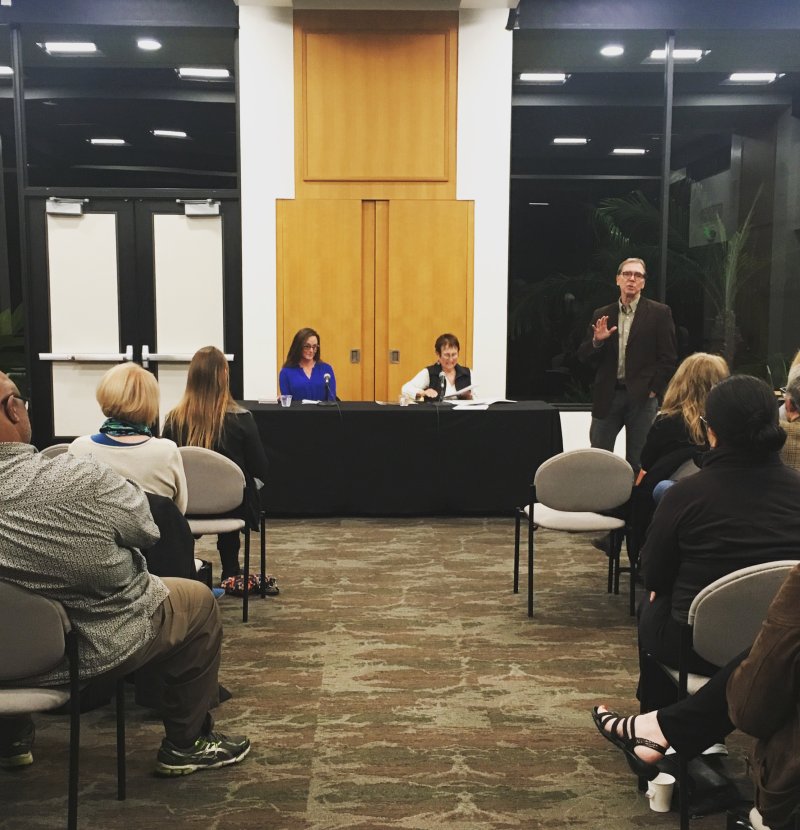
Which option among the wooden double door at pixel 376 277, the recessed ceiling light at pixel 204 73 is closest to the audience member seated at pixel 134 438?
the wooden double door at pixel 376 277

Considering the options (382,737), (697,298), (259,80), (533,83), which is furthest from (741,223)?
(382,737)

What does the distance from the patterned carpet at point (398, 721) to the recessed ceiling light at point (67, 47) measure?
5.53 metres

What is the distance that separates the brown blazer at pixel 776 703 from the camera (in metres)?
1.69

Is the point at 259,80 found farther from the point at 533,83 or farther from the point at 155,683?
the point at 155,683

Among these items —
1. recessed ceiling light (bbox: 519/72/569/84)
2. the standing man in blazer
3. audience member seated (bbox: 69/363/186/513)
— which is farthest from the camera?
recessed ceiling light (bbox: 519/72/569/84)

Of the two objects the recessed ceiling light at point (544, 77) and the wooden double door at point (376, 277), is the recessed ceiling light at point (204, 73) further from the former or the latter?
the recessed ceiling light at point (544, 77)

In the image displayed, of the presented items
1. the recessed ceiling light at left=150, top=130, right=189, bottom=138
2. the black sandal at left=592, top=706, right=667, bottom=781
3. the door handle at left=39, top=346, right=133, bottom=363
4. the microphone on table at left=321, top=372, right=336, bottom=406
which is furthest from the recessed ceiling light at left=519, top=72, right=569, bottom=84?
the black sandal at left=592, top=706, right=667, bottom=781

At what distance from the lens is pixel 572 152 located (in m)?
8.76

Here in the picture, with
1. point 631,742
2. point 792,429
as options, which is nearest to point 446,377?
point 792,429

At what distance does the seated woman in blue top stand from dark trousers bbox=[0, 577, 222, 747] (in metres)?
4.36

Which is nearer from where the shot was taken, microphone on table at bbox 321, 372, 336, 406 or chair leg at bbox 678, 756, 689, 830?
chair leg at bbox 678, 756, 689, 830

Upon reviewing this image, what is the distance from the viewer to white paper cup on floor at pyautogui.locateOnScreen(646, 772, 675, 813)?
2.54 m

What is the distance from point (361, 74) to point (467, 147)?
1086 mm

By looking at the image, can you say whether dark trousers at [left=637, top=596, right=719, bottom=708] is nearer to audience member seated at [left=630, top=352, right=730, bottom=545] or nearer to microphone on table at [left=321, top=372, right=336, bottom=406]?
audience member seated at [left=630, top=352, right=730, bottom=545]
